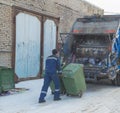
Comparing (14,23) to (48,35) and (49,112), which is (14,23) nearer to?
(48,35)

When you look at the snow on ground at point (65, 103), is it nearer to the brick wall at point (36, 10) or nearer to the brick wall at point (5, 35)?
the brick wall at point (5, 35)

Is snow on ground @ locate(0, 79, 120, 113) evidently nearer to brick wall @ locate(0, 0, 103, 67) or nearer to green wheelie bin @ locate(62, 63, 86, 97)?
green wheelie bin @ locate(62, 63, 86, 97)

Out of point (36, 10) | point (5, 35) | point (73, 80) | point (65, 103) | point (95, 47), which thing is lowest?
point (65, 103)

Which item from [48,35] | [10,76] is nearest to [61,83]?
[10,76]

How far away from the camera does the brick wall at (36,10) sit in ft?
49.0

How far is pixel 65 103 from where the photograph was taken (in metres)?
10.8

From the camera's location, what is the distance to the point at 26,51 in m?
16.5

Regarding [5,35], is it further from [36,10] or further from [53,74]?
[53,74]

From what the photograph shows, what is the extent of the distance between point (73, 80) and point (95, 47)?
338 centimetres

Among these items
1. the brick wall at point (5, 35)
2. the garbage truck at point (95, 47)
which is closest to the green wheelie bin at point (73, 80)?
the garbage truck at point (95, 47)

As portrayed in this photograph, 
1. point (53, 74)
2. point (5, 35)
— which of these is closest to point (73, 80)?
point (53, 74)

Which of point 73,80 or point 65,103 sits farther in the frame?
point 73,80

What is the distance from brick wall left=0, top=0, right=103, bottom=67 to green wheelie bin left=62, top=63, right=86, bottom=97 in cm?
412

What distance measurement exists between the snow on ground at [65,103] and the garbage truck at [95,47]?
871 millimetres
